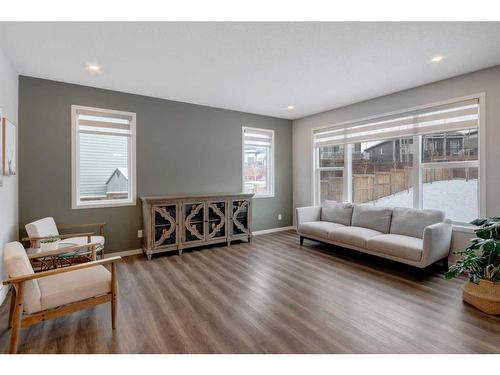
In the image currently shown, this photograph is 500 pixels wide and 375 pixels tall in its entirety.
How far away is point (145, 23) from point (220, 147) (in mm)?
2881

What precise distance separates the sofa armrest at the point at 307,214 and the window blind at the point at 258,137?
1.71m

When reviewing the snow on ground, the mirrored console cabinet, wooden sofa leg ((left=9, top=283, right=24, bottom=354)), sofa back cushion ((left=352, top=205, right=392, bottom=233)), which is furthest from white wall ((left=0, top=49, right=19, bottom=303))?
the snow on ground

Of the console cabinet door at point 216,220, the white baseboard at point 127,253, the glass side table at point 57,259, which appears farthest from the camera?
the console cabinet door at point 216,220

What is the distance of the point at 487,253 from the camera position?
2443 millimetres

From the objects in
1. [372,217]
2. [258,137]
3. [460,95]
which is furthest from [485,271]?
[258,137]

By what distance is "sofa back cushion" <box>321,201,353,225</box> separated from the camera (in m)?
4.41

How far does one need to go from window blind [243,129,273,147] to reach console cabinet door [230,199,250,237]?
1.38 m

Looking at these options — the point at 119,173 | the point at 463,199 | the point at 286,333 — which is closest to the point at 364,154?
the point at 463,199

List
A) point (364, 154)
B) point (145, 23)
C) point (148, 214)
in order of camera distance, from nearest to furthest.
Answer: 1. point (145, 23)
2. point (148, 214)
3. point (364, 154)

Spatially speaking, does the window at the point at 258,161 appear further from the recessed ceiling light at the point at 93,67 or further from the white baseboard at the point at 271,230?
the recessed ceiling light at the point at 93,67

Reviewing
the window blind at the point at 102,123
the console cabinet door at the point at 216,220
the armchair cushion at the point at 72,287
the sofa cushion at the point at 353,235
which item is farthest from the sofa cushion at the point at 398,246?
the window blind at the point at 102,123

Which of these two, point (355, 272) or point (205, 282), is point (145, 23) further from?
point (355, 272)

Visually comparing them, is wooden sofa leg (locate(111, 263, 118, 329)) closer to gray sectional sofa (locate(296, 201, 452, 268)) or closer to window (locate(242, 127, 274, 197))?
gray sectional sofa (locate(296, 201, 452, 268))

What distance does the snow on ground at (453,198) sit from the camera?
131 inches
